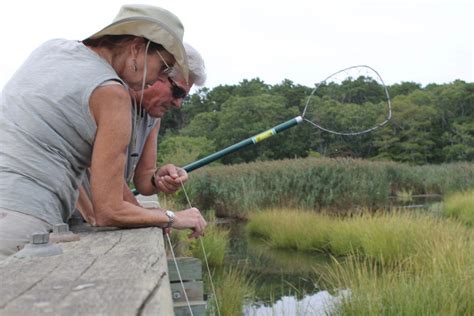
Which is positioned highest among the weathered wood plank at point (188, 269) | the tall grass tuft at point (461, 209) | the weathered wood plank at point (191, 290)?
the weathered wood plank at point (188, 269)

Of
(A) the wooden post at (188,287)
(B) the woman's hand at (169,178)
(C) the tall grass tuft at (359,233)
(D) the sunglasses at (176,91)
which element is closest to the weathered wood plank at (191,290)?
(A) the wooden post at (188,287)

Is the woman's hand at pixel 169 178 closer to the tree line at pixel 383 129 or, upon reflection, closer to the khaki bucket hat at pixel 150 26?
the khaki bucket hat at pixel 150 26

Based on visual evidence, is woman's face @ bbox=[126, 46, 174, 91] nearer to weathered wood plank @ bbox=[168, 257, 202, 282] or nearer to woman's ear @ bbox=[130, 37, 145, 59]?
woman's ear @ bbox=[130, 37, 145, 59]

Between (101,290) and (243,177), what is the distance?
13928 millimetres

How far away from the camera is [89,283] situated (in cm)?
94

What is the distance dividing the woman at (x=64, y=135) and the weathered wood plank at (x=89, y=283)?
0.40 meters

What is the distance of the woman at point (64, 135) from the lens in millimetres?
1722

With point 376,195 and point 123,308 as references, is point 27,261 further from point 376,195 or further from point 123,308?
point 376,195

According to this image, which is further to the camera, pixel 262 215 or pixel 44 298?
pixel 262 215

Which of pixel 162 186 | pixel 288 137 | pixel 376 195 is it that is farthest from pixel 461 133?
pixel 162 186

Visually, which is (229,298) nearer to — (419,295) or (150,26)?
(419,295)

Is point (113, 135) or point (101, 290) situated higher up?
point (113, 135)

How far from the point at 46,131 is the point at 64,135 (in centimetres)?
5

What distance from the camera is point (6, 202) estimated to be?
1.69 meters
